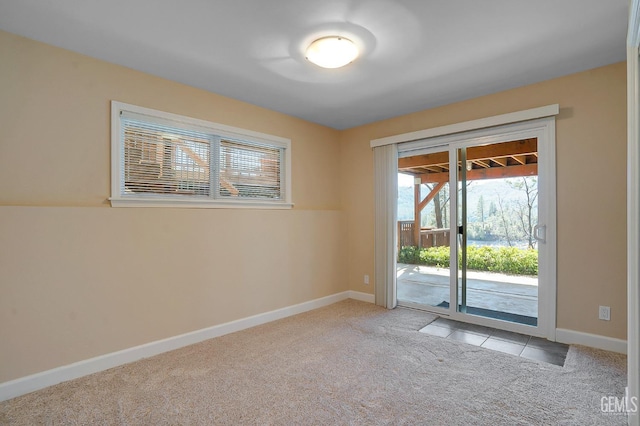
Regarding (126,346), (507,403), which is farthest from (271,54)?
(507,403)

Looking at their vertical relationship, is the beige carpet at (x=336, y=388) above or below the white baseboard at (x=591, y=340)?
below

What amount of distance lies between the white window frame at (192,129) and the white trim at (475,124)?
135 cm

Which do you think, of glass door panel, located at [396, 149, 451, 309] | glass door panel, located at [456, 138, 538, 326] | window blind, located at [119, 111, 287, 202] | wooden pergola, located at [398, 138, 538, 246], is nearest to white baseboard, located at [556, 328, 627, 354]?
glass door panel, located at [456, 138, 538, 326]

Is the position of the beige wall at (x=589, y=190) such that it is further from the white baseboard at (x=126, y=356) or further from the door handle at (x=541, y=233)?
the white baseboard at (x=126, y=356)

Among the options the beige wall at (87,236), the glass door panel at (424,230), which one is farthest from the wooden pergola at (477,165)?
the beige wall at (87,236)

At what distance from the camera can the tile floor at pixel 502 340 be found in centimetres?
279

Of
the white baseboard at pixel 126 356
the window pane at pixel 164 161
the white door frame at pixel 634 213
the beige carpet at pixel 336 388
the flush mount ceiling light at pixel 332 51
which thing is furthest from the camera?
the window pane at pixel 164 161

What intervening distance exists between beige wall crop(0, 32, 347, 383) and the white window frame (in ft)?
0.21

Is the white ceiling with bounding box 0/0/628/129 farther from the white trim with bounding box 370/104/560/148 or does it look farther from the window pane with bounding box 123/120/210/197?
the window pane with bounding box 123/120/210/197

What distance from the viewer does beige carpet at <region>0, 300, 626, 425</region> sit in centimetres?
196

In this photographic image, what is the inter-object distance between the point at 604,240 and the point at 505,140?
1.29 metres

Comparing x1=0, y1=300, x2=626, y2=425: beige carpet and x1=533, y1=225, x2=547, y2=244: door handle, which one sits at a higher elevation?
x1=533, y1=225, x2=547, y2=244: door handle

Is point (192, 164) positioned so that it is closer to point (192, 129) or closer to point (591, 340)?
point (192, 129)

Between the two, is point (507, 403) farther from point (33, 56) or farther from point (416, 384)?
point (33, 56)
